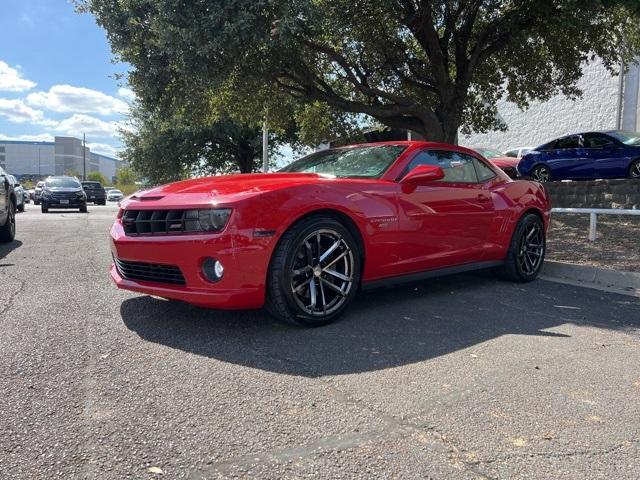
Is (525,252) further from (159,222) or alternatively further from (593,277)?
(159,222)

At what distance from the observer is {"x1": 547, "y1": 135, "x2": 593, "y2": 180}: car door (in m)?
13.8

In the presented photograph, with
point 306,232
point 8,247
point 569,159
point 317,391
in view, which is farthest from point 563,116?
point 317,391

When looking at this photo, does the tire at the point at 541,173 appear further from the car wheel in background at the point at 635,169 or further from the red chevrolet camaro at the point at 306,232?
the red chevrolet camaro at the point at 306,232

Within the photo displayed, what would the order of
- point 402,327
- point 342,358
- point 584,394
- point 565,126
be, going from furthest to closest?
point 565,126
point 402,327
point 342,358
point 584,394

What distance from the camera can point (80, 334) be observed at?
146 inches

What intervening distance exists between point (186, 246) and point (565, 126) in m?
23.1

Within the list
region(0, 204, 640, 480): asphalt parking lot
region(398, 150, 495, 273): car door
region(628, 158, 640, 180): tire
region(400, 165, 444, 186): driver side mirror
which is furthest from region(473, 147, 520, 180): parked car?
region(400, 165, 444, 186): driver side mirror

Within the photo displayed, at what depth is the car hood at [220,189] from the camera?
378 centimetres

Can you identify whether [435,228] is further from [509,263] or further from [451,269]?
[509,263]

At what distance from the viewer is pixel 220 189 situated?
3979 millimetres

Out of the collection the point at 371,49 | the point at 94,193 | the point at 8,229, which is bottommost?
the point at 8,229

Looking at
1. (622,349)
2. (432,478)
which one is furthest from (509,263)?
(432,478)

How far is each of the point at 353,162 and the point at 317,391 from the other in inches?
104

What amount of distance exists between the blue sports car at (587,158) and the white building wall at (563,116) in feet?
19.7
